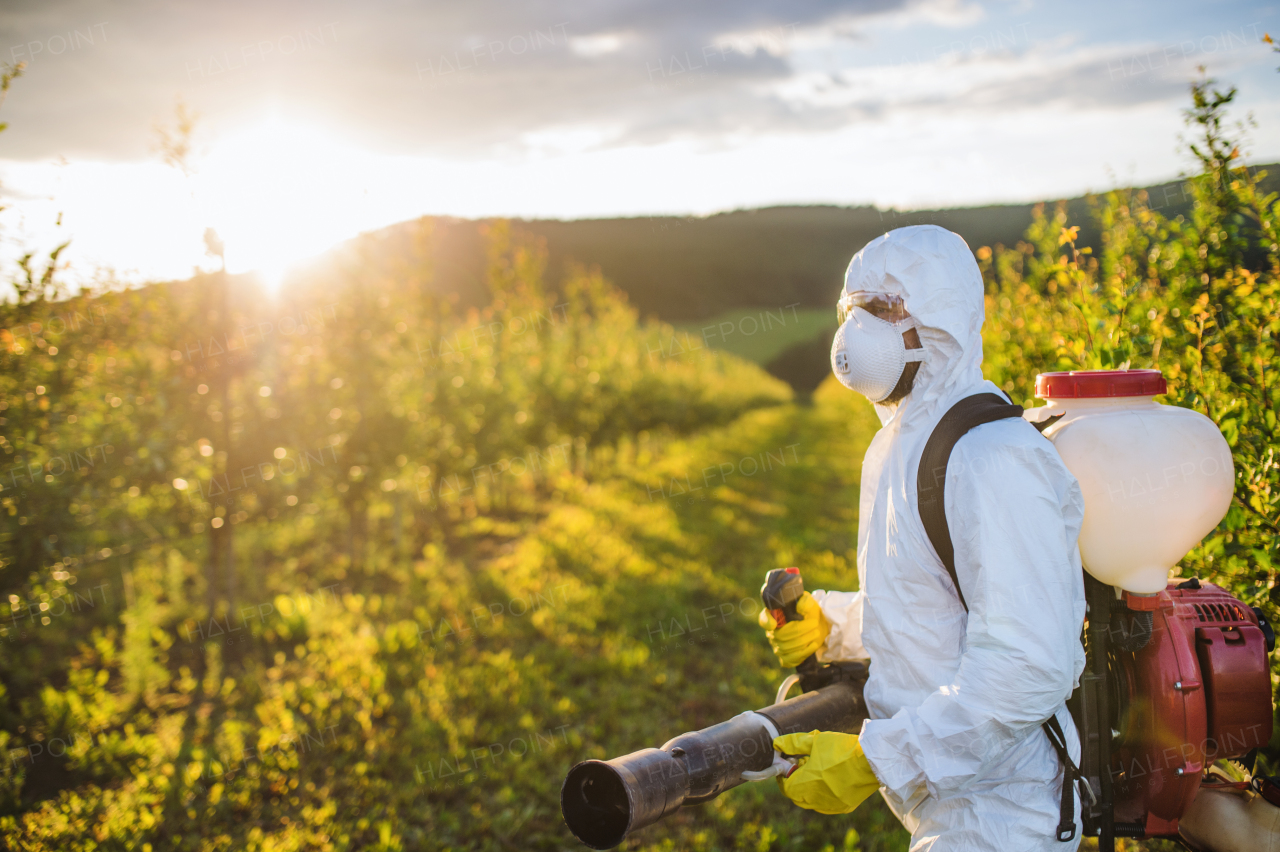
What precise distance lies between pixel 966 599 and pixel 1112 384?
759 millimetres

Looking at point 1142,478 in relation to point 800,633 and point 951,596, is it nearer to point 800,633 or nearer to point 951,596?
point 951,596

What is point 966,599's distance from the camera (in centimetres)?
163

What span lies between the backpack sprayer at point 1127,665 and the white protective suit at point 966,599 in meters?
0.08

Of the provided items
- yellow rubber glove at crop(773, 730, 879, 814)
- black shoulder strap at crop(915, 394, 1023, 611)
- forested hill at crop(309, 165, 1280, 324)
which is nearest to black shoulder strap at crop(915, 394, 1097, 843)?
black shoulder strap at crop(915, 394, 1023, 611)

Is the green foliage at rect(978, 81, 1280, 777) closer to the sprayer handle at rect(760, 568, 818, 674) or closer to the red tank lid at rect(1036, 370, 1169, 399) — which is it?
the red tank lid at rect(1036, 370, 1169, 399)

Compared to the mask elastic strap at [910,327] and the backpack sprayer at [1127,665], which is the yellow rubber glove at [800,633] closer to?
the backpack sprayer at [1127,665]

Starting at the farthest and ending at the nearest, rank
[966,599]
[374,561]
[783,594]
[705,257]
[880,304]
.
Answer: [705,257], [374,561], [783,594], [880,304], [966,599]

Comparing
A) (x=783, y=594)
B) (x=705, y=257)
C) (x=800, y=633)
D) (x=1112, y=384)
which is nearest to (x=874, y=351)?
(x=1112, y=384)

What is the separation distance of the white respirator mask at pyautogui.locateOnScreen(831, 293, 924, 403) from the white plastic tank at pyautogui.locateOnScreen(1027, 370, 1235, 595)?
502mm

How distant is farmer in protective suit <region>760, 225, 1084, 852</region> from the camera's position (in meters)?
1.51

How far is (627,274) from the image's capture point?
83.9 metres

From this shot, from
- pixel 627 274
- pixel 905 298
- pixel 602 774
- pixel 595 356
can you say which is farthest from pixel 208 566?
pixel 627 274

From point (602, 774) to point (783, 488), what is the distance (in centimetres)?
1274

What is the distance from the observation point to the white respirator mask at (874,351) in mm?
1794
